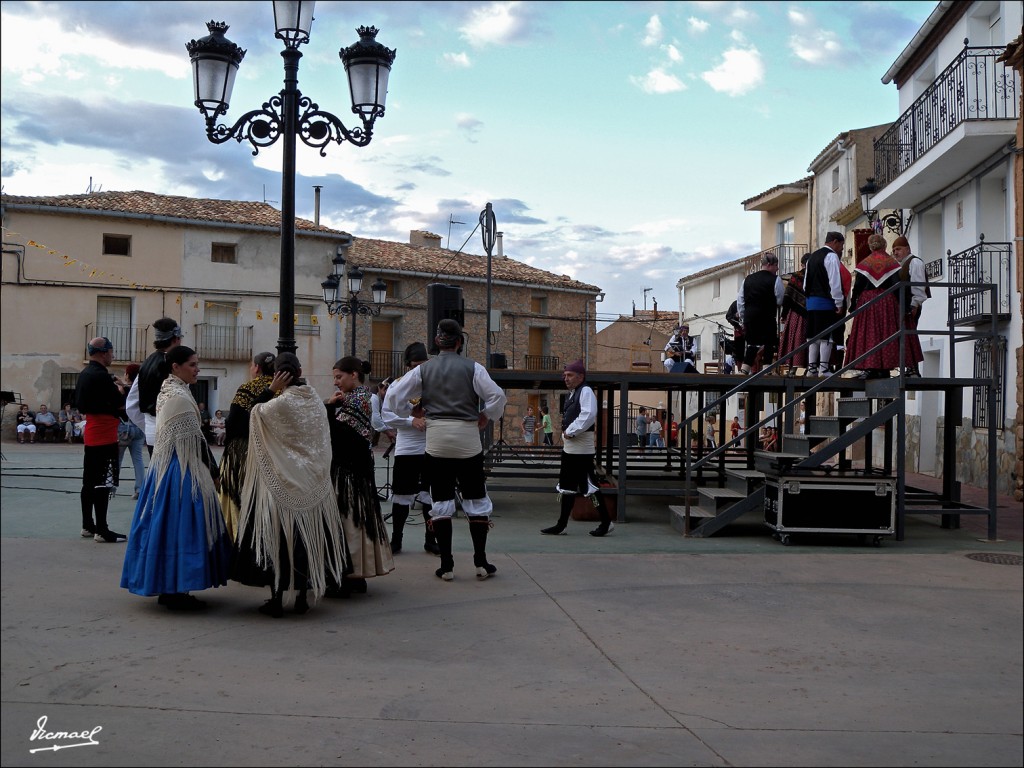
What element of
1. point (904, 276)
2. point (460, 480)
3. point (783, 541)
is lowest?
point (783, 541)

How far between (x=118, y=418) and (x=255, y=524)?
2777 millimetres

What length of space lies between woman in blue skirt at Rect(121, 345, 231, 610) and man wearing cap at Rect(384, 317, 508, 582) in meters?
1.63

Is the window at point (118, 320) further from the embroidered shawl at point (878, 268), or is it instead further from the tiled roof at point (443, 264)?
the tiled roof at point (443, 264)

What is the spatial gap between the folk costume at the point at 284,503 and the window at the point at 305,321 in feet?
106

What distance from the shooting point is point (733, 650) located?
5102mm

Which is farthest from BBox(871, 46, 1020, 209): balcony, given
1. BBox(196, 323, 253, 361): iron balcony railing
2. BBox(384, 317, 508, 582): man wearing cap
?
BBox(196, 323, 253, 361): iron balcony railing

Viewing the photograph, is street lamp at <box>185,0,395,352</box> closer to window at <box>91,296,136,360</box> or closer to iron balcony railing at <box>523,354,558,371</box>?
window at <box>91,296,136,360</box>

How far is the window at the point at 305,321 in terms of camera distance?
124 ft

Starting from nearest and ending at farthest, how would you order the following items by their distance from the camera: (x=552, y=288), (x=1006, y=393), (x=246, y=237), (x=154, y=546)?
(x=154, y=546), (x=1006, y=393), (x=246, y=237), (x=552, y=288)

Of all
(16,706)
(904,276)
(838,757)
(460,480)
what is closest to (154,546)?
(460,480)

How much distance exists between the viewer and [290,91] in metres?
8.78

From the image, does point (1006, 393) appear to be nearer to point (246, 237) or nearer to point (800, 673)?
point (800, 673)

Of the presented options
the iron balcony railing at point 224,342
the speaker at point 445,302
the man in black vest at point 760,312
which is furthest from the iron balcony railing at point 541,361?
the speaker at point 445,302

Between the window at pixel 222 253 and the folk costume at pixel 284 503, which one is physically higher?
the window at pixel 222 253
